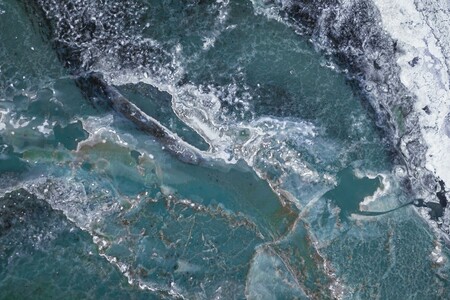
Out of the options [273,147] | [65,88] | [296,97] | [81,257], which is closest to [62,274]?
[81,257]

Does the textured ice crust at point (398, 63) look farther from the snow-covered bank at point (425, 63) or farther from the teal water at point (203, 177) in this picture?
the teal water at point (203, 177)

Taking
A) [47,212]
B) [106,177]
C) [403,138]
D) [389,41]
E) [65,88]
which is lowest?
[47,212]

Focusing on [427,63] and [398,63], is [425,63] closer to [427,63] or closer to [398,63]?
[427,63]

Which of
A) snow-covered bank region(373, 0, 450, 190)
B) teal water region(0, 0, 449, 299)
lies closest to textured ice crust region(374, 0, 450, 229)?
snow-covered bank region(373, 0, 450, 190)

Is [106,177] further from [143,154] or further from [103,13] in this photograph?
[103,13]

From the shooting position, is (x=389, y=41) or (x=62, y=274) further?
(x=389, y=41)

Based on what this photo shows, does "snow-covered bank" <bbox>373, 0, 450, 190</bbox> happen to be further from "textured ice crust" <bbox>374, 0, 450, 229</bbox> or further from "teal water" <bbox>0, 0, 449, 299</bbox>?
"teal water" <bbox>0, 0, 449, 299</bbox>
